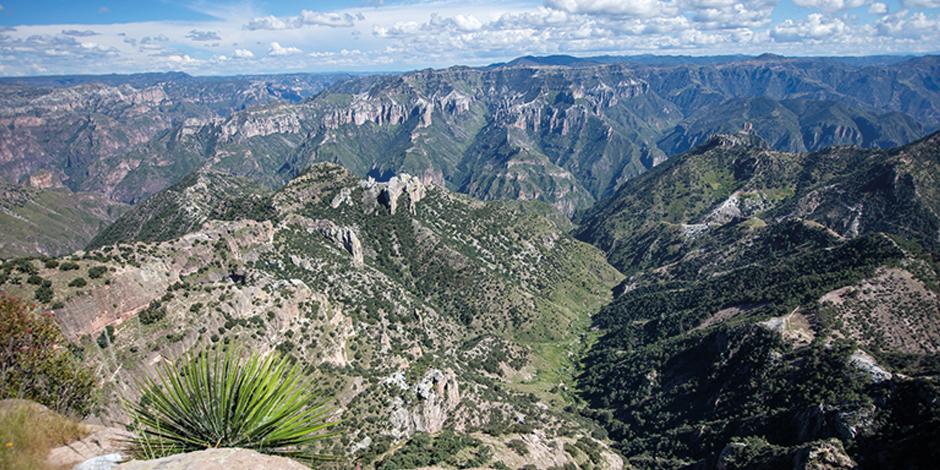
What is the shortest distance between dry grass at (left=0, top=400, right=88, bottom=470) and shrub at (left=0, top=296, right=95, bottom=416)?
600 centimetres

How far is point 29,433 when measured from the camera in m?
15.4

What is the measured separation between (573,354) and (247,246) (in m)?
115

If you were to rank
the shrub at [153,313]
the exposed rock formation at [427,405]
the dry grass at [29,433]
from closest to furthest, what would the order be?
the dry grass at [29,433], the shrub at [153,313], the exposed rock formation at [427,405]

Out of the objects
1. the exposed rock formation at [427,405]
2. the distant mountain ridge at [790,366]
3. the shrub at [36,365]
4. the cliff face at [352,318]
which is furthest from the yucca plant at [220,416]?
the exposed rock formation at [427,405]

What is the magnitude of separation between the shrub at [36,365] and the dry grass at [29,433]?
19.7 feet

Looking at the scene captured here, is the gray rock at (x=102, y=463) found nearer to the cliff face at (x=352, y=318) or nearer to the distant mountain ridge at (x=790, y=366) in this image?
the cliff face at (x=352, y=318)

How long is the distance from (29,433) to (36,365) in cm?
1039

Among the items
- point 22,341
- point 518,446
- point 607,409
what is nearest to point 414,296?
point 607,409

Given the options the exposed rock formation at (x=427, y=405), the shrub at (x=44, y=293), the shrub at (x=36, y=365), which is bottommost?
the exposed rock formation at (x=427, y=405)

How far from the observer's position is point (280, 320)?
9806 centimetres

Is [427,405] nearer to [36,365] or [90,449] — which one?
[36,365]

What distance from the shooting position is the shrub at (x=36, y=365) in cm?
2222

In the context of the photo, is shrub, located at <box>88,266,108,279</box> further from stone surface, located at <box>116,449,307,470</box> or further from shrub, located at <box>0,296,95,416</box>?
stone surface, located at <box>116,449,307,470</box>

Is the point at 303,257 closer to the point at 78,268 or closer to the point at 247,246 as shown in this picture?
the point at 247,246
